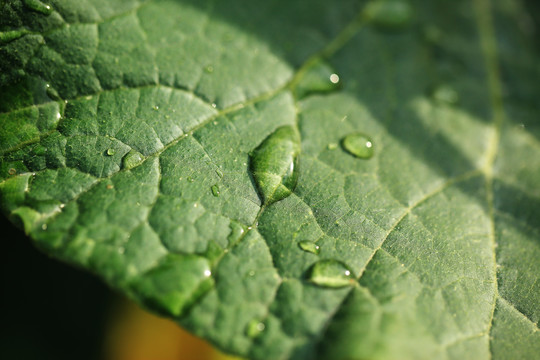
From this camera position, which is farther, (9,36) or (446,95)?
(446,95)

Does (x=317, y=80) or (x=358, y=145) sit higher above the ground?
(x=317, y=80)

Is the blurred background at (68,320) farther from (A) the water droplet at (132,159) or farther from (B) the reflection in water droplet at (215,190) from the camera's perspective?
(B) the reflection in water droplet at (215,190)

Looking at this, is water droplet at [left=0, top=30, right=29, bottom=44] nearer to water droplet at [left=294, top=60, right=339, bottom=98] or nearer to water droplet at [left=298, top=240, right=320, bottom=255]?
water droplet at [left=294, top=60, right=339, bottom=98]

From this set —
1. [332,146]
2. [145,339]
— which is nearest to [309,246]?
[332,146]

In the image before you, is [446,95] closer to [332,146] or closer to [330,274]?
[332,146]

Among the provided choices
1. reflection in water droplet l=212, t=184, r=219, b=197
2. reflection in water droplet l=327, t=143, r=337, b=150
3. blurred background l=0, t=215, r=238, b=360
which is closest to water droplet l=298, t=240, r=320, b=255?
reflection in water droplet l=212, t=184, r=219, b=197

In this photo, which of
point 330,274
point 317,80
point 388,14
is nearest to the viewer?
point 330,274
